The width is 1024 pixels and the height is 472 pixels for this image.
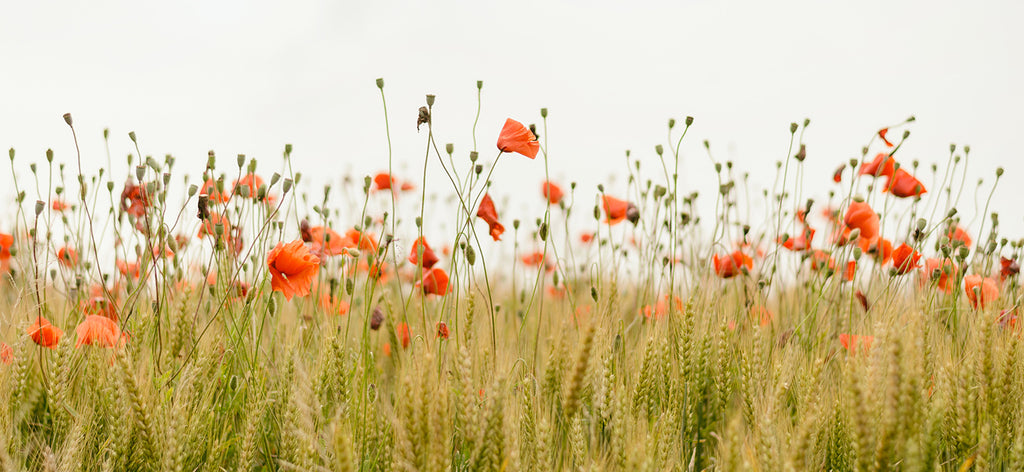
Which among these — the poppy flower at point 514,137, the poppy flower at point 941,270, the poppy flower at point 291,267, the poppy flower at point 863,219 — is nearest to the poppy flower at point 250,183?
the poppy flower at point 291,267

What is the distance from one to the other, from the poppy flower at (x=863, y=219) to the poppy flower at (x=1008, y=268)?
0.54 m

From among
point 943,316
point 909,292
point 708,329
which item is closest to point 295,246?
point 708,329

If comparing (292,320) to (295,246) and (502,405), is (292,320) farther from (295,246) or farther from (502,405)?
(502,405)

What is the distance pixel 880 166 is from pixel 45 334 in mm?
2576

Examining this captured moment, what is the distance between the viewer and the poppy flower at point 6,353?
6.79 ft

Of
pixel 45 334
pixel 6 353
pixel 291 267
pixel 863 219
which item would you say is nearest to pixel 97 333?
pixel 45 334

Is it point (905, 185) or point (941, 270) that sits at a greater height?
point (905, 185)

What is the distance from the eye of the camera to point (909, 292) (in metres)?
2.57

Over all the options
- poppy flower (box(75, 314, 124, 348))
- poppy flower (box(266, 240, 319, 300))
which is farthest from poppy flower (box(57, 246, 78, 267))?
poppy flower (box(266, 240, 319, 300))

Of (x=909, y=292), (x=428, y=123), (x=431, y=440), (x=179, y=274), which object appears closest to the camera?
(x=431, y=440)

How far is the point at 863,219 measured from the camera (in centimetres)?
276

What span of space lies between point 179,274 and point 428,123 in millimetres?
1190

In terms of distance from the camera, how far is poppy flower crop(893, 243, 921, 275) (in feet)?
8.58

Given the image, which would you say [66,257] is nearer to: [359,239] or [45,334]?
[45,334]
